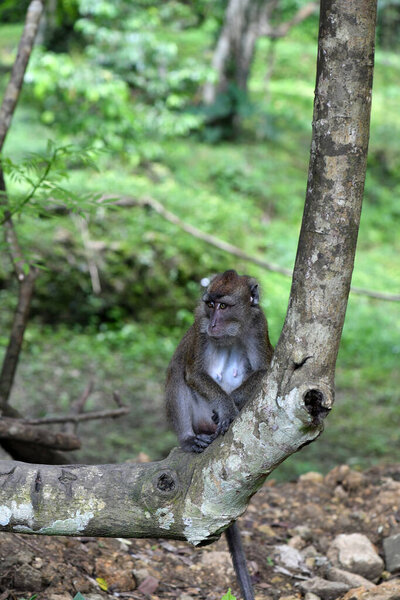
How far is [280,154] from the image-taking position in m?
17.3

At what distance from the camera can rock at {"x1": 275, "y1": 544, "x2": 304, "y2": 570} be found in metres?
4.21

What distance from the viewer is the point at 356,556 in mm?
4059

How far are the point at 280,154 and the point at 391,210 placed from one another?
2.99 meters

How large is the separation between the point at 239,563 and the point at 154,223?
7.46 metres

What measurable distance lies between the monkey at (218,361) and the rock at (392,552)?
115 centimetres

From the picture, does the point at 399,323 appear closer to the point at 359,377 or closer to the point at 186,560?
the point at 359,377

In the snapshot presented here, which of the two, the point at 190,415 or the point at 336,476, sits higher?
the point at 190,415

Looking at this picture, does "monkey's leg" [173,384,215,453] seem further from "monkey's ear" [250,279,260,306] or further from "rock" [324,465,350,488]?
"rock" [324,465,350,488]

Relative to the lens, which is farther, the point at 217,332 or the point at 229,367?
the point at 229,367

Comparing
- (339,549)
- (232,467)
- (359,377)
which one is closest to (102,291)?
(359,377)

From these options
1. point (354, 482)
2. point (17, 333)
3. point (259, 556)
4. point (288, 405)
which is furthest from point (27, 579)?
point (354, 482)

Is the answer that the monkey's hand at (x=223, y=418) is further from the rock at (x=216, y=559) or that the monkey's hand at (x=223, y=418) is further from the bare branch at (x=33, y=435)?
the bare branch at (x=33, y=435)

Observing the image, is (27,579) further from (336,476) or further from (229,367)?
(336,476)

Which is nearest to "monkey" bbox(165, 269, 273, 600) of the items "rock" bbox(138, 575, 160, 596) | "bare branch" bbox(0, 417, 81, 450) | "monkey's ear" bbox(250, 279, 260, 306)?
"monkey's ear" bbox(250, 279, 260, 306)
